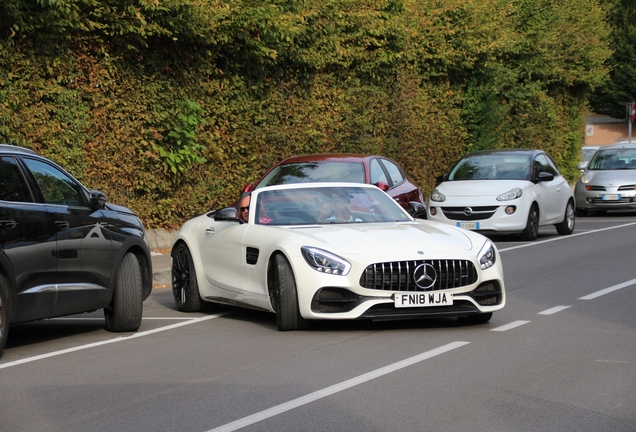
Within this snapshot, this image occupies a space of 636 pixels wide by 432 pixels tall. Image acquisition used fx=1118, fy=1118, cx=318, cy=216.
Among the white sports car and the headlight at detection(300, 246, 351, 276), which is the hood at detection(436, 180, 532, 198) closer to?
the white sports car

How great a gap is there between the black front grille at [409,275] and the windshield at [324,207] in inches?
55.2

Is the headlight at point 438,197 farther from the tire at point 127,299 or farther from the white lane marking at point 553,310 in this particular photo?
the tire at point 127,299

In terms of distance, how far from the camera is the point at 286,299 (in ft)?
31.3

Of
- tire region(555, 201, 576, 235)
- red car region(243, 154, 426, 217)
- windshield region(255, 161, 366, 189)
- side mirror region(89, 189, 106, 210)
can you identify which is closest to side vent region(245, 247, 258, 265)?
side mirror region(89, 189, 106, 210)

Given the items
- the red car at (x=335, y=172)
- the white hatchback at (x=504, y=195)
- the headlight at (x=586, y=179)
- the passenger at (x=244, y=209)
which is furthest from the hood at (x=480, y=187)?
the passenger at (x=244, y=209)

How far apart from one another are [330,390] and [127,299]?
344 centimetres

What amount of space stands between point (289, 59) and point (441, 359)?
1246cm

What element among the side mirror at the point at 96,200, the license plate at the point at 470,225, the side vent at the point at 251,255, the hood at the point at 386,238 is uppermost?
the side mirror at the point at 96,200

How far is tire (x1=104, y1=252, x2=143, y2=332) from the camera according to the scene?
994cm

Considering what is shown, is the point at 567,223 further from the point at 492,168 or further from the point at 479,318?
the point at 479,318

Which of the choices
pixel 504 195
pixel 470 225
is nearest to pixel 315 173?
pixel 470 225

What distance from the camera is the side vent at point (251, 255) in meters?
10.3

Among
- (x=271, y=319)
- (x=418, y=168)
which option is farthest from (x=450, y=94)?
(x=271, y=319)

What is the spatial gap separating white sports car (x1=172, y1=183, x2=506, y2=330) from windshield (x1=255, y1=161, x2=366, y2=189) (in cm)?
548
